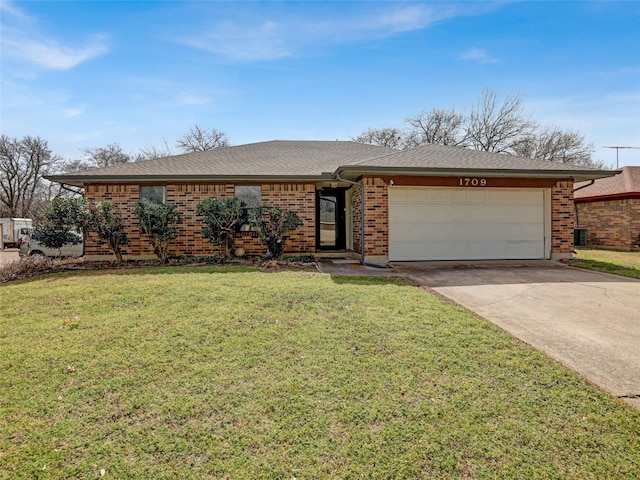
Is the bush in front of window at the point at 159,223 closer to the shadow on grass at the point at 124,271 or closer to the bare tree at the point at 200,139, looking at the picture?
the shadow on grass at the point at 124,271

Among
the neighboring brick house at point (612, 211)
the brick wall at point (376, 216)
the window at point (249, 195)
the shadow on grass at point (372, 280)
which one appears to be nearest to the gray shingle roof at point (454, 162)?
the brick wall at point (376, 216)

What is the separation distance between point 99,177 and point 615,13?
14.1 metres

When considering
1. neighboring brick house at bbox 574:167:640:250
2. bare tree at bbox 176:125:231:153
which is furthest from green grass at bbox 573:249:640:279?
bare tree at bbox 176:125:231:153

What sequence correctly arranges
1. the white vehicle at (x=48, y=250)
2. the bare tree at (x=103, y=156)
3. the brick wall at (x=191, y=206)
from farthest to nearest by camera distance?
the bare tree at (x=103, y=156), the white vehicle at (x=48, y=250), the brick wall at (x=191, y=206)

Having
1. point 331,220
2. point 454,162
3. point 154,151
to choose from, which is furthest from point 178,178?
point 154,151

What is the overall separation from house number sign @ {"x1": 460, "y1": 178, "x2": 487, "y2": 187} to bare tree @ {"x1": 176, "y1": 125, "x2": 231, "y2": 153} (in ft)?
88.1

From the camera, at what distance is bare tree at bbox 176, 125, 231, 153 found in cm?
3209

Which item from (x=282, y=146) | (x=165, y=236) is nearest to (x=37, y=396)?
(x=165, y=236)

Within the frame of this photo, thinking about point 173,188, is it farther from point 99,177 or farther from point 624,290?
point 624,290

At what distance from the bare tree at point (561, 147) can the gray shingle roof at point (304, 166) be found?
2292cm

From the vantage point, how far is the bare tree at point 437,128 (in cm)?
2941

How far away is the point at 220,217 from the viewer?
959cm

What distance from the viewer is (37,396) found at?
2.83 metres

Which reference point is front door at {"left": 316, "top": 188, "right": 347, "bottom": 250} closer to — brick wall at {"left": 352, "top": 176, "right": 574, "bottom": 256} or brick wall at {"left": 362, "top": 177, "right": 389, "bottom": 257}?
brick wall at {"left": 352, "top": 176, "right": 574, "bottom": 256}
